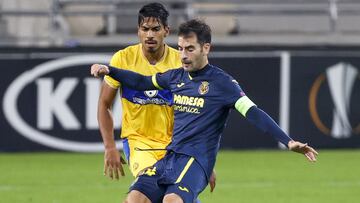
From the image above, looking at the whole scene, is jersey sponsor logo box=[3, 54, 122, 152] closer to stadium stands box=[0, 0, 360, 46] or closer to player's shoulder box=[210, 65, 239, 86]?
stadium stands box=[0, 0, 360, 46]

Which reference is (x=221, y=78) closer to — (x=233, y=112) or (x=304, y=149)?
(x=304, y=149)

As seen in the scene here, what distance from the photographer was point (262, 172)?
1423cm

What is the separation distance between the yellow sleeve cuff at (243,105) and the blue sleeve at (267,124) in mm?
31

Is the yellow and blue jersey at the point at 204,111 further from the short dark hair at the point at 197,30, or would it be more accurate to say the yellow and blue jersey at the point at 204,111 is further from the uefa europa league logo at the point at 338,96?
the uefa europa league logo at the point at 338,96

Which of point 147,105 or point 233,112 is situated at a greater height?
point 147,105

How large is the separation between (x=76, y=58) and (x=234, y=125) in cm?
287

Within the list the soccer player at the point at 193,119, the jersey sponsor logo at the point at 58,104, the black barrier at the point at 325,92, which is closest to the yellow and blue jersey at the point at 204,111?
the soccer player at the point at 193,119

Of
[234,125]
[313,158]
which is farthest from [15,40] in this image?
[313,158]

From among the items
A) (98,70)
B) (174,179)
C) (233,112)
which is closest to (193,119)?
(174,179)

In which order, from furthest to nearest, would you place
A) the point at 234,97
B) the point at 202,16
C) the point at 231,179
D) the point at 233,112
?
1. the point at 202,16
2. the point at 233,112
3. the point at 231,179
4. the point at 234,97

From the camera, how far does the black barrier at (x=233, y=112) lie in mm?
16109

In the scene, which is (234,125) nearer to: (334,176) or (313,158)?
(334,176)

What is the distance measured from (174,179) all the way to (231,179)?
605 cm

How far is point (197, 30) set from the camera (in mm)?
7613
